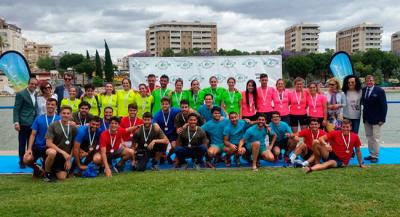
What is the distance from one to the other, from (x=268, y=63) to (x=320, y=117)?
2.97 m

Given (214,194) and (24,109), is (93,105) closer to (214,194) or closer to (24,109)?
(24,109)

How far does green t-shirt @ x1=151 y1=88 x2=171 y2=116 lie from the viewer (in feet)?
24.7

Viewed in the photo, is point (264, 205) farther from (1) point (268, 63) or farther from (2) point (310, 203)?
(1) point (268, 63)

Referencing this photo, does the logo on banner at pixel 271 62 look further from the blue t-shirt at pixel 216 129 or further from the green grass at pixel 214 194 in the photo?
the green grass at pixel 214 194

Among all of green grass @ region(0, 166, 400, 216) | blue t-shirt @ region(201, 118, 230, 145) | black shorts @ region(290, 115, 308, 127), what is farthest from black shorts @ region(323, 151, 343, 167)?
blue t-shirt @ region(201, 118, 230, 145)

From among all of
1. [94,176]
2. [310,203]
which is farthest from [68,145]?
[310,203]

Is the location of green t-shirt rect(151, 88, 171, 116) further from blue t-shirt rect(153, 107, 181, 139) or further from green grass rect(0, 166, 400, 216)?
green grass rect(0, 166, 400, 216)

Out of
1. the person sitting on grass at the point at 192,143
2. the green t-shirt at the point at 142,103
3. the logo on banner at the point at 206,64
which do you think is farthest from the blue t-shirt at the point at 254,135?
the logo on banner at the point at 206,64

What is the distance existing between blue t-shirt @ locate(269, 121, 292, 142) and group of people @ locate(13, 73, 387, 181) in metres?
0.02

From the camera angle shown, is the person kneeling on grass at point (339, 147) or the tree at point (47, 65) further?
the tree at point (47, 65)

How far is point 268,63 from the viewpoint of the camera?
32.3 ft

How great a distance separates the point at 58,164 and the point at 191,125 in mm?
2263

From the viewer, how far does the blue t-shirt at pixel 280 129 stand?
6.96 metres

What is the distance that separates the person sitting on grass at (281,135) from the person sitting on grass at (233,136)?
57 cm
